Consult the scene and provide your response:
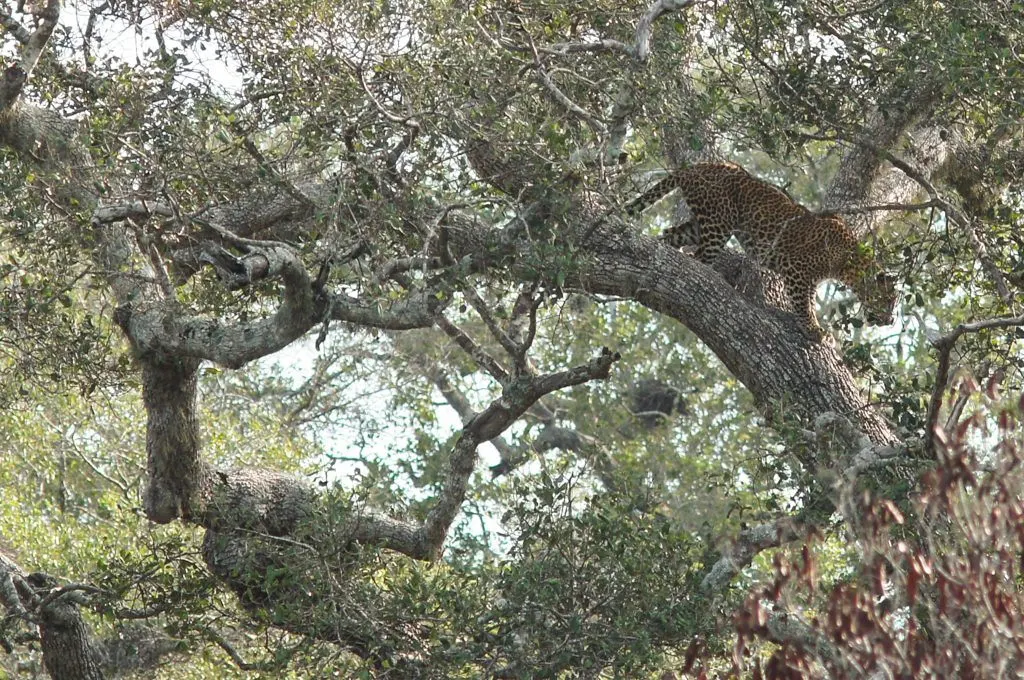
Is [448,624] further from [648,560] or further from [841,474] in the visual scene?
[841,474]

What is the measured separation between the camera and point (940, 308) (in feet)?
49.3

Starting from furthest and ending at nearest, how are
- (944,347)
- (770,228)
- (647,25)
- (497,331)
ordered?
(770,228) → (497,331) → (647,25) → (944,347)

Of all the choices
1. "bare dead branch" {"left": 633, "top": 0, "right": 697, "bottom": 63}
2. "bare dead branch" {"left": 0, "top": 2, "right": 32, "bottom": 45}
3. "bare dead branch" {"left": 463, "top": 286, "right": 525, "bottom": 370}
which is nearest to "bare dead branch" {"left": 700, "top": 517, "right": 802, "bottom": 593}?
"bare dead branch" {"left": 463, "top": 286, "right": 525, "bottom": 370}

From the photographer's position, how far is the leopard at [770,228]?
8.66 metres

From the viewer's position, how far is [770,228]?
8.71 metres

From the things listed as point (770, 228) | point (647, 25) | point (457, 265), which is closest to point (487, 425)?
point (457, 265)

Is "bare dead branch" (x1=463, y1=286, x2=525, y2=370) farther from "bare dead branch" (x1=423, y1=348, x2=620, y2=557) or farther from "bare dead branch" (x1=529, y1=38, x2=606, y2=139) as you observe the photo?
"bare dead branch" (x1=529, y1=38, x2=606, y2=139)

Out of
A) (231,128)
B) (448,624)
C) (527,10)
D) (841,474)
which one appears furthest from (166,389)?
(841,474)

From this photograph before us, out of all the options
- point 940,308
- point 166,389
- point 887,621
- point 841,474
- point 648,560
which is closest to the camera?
point 887,621

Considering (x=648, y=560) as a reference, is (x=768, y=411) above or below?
above

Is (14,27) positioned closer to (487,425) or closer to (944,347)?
(487,425)

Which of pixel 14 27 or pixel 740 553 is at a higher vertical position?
pixel 14 27

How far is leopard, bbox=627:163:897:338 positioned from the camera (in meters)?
8.66

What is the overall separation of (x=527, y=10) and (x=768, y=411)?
263 cm
